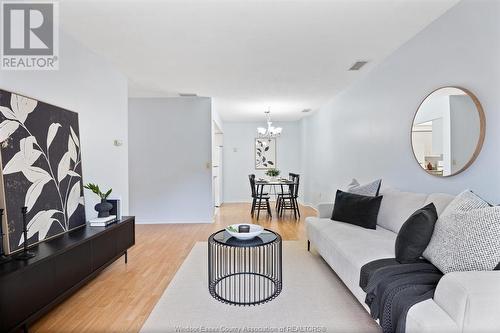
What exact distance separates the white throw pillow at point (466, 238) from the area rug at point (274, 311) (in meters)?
0.72

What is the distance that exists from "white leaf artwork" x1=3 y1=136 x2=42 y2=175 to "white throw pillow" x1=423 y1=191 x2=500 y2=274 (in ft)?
9.61

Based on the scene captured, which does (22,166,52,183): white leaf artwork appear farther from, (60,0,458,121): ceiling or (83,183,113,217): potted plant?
(60,0,458,121): ceiling

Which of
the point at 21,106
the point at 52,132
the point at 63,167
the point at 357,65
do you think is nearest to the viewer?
the point at 21,106

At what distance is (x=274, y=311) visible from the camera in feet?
6.89

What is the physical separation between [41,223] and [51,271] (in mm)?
485

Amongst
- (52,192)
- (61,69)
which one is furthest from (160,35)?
(52,192)

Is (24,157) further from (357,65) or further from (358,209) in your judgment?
(357,65)

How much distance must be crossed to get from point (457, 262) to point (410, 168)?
1.60m

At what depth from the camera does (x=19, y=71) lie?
2.07 metres

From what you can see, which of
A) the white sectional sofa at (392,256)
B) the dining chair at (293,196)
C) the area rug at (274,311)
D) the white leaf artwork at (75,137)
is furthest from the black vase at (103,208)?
the dining chair at (293,196)

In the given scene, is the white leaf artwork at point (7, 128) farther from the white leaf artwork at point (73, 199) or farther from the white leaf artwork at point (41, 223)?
the white leaf artwork at point (73, 199)

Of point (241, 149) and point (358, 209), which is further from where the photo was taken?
point (241, 149)

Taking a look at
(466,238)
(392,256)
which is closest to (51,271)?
(392,256)

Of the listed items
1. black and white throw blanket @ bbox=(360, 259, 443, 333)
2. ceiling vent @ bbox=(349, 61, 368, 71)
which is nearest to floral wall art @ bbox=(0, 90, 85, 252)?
black and white throw blanket @ bbox=(360, 259, 443, 333)
